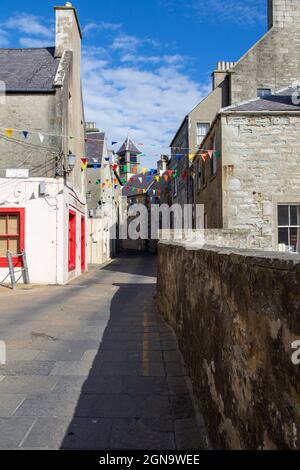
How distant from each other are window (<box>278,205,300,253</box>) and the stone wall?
1180cm

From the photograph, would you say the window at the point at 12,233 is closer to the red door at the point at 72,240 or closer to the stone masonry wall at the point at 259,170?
the red door at the point at 72,240

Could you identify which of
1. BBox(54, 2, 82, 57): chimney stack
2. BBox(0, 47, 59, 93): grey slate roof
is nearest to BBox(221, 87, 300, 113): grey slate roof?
BBox(0, 47, 59, 93): grey slate roof

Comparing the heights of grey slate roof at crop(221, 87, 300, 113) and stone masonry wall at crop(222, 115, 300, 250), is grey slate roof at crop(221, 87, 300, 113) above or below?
above

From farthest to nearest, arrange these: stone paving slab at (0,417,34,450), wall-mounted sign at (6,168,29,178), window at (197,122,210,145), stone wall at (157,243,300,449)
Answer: window at (197,122,210,145)
wall-mounted sign at (6,168,29,178)
stone paving slab at (0,417,34,450)
stone wall at (157,243,300,449)

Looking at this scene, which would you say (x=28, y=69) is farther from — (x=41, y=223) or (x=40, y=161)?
(x=41, y=223)

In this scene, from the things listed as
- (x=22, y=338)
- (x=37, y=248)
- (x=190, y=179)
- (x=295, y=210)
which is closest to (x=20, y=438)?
(x=22, y=338)

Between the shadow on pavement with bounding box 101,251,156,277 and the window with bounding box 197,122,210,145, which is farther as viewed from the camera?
the window with bounding box 197,122,210,145

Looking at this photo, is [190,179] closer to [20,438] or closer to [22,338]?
[22,338]

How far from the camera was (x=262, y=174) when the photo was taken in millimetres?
15648

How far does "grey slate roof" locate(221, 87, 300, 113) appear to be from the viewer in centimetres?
1570

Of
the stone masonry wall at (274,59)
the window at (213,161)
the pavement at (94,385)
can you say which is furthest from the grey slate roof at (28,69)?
the stone masonry wall at (274,59)

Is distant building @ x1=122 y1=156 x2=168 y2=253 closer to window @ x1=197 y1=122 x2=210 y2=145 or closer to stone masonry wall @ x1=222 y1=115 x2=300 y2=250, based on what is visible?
window @ x1=197 y1=122 x2=210 y2=145

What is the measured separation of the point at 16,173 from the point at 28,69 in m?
5.04

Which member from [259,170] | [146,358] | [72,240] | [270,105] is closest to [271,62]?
[270,105]
